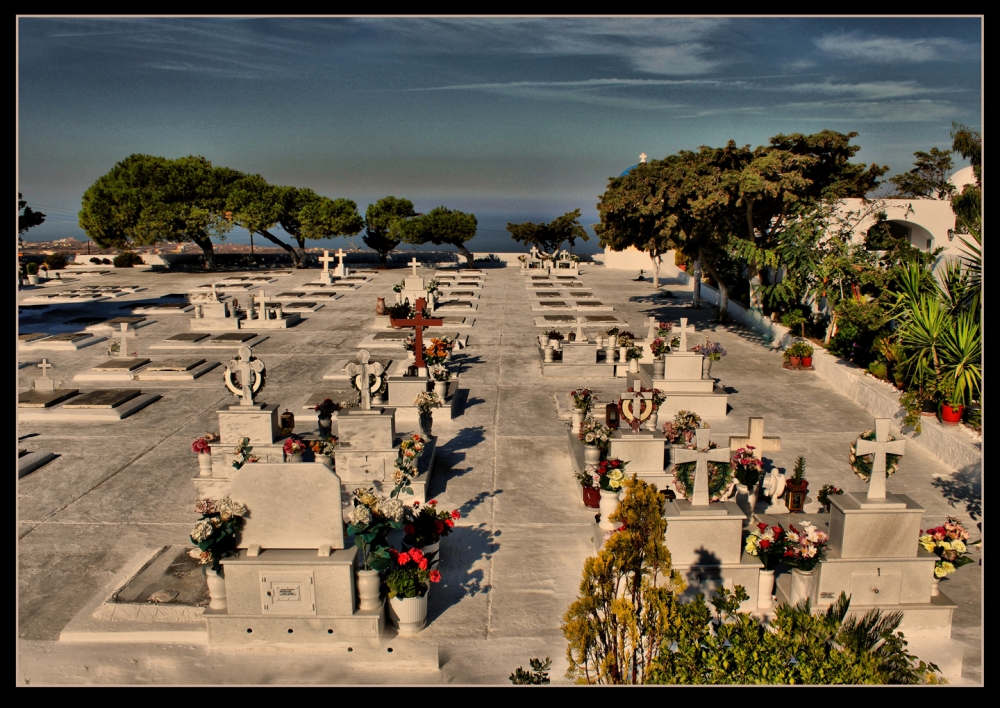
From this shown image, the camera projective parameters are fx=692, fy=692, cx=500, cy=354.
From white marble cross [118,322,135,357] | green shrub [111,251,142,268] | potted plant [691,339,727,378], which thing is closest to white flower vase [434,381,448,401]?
potted plant [691,339,727,378]

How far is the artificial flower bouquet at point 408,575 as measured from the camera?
273 inches

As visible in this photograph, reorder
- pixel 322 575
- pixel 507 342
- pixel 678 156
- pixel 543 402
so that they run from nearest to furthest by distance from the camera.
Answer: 1. pixel 322 575
2. pixel 543 402
3. pixel 507 342
4. pixel 678 156

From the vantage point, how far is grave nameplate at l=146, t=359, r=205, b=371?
59.1 ft

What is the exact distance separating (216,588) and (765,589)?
590 cm

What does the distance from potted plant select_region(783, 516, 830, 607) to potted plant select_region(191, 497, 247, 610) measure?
5714 millimetres

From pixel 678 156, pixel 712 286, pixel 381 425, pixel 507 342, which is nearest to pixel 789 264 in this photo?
pixel 678 156

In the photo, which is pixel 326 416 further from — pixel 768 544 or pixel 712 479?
pixel 768 544

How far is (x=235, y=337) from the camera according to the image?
75.4 ft

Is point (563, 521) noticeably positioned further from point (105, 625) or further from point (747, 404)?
point (747, 404)

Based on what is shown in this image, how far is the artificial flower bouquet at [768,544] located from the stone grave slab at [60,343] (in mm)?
21306

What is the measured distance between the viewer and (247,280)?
41.1m

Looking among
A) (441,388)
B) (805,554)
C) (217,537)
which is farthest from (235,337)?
(805,554)

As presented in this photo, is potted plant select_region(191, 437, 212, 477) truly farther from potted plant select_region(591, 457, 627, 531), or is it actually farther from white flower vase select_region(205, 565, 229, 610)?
potted plant select_region(591, 457, 627, 531)
